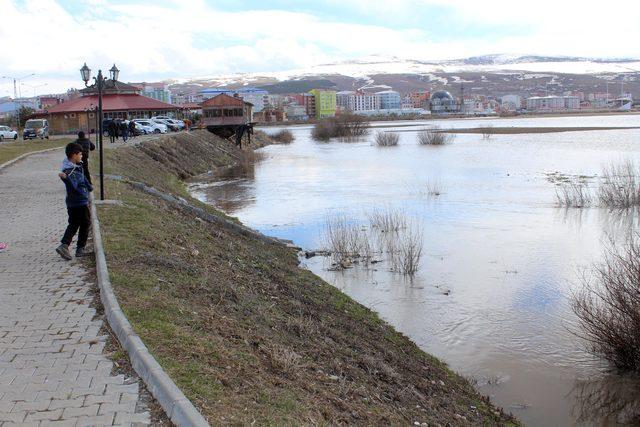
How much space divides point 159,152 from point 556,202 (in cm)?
2408

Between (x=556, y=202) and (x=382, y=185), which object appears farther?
(x=382, y=185)

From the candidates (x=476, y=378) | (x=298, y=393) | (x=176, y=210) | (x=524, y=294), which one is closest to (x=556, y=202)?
(x=524, y=294)

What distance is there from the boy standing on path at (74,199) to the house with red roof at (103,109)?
48555mm

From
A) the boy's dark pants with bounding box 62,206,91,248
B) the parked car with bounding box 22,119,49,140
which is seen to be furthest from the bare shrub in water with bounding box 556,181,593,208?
the parked car with bounding box 22,119,49,140

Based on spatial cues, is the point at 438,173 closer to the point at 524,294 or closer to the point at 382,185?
the point at 382,185

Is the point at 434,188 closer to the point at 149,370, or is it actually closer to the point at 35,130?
the point at 149,370

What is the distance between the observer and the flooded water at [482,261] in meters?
9.86

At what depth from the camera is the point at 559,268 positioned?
1585cm

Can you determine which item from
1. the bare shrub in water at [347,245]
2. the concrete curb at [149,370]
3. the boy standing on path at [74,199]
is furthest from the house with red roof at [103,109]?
the concrete curb at [149,370]

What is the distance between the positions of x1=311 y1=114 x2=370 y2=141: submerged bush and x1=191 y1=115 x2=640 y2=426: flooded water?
4538cm

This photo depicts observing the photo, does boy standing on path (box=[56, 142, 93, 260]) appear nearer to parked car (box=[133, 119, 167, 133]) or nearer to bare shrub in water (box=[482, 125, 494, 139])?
parked car (box=[133, 119, 167, 133])

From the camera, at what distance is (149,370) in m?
5.18

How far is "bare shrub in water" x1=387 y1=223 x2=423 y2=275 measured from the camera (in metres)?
15.6

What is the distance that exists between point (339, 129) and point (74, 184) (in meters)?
81.1
